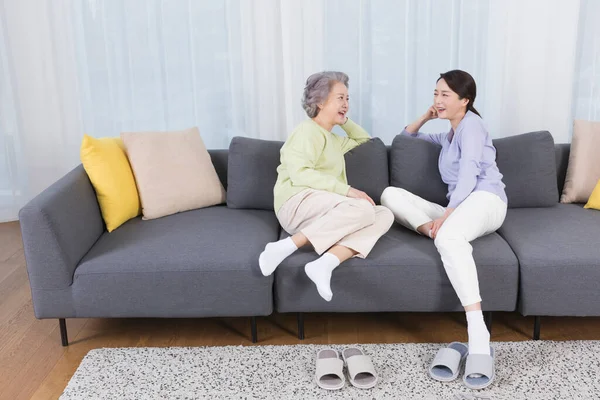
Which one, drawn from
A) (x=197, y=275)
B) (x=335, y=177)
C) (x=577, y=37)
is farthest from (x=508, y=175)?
(x=197, y=275)

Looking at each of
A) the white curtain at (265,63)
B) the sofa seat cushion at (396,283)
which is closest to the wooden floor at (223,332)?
the sofa seat cushion at (396,283)

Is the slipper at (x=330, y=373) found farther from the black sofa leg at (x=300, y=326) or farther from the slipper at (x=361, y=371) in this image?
the black sofa leg at (x=300, y=326)

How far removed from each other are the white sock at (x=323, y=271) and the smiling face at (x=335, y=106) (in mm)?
706

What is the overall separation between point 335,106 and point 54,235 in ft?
4.26

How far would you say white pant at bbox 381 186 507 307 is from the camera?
8.11 ft

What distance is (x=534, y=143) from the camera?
10.3 feet

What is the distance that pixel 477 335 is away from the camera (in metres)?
2.43

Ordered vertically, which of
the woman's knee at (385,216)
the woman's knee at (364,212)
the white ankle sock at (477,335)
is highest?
the woman's knee at (364,212)

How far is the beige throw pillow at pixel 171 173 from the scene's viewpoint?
3070 mm

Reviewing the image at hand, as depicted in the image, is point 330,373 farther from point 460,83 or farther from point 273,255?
point 460,83

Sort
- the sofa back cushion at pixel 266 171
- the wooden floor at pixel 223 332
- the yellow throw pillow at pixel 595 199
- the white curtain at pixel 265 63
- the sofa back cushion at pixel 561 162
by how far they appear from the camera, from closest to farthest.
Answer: the wooden floor at pixel 223 332, the yellow throw pillow at pixel 595 199, the sofa back cushion at pixel 266 171, the sofa back cushion at pixel 561 162, the white curtain at pixel 265 63

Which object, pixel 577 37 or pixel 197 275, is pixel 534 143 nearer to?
pixel 577 37

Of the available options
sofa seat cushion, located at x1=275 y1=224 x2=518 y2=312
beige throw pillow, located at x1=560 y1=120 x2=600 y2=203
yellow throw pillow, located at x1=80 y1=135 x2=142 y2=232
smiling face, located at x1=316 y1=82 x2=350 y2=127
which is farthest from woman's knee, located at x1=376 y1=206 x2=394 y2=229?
yellow throw pillow, located at x1=80 y1=135 x2=142 y2=232

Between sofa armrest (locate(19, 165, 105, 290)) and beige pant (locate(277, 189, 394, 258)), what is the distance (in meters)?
0.86
